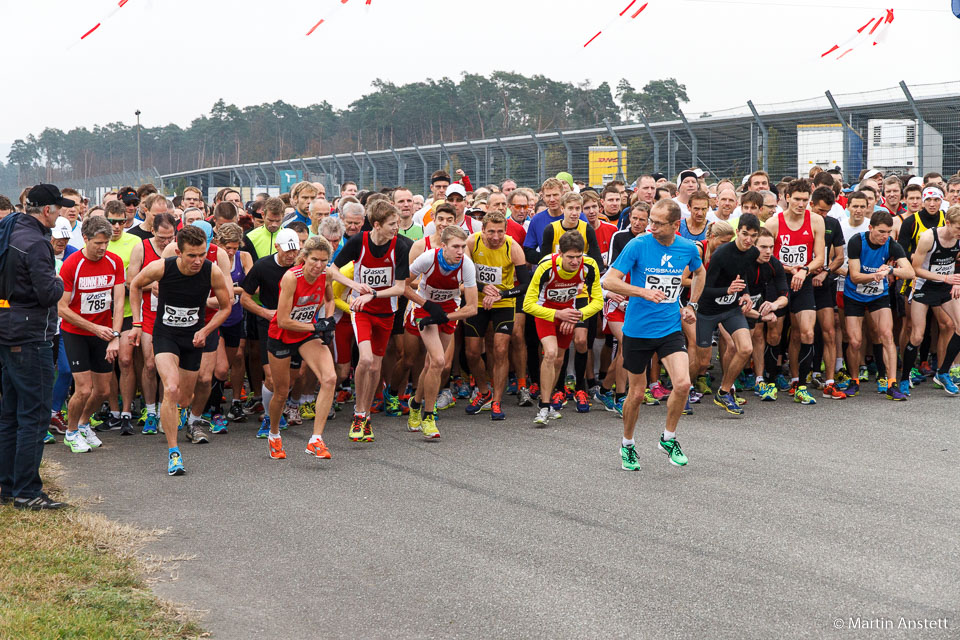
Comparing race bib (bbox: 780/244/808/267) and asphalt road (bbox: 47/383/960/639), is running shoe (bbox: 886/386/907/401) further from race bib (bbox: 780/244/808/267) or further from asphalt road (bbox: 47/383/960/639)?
race bib (bbox: 780/244/808/267)

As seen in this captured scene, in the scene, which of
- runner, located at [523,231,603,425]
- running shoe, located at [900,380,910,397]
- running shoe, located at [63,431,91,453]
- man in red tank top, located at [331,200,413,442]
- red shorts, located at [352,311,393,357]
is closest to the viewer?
running shoe, located at [63,431,91,453]

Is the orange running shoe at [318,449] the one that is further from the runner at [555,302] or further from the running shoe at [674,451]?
the running shoe at [674,451]

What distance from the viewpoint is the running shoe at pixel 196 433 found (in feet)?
31.2

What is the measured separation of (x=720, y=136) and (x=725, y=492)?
49.0 feet

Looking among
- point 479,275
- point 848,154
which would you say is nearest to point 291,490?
point 479,275

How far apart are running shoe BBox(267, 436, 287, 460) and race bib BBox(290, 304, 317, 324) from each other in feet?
3.45

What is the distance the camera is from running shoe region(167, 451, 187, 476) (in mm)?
8125

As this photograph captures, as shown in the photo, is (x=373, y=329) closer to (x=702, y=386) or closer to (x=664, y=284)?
(x=664, y=284)

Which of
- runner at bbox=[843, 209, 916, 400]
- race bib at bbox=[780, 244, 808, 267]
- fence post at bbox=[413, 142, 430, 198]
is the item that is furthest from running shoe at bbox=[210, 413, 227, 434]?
fence post at bbox=[413, 142, 430, 198]

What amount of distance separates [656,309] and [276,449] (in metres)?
3.47

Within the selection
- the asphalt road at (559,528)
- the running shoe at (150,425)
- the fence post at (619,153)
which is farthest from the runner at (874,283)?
the fence post at (619,153)

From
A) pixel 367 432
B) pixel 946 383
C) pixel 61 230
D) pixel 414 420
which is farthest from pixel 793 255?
pixel 61 230

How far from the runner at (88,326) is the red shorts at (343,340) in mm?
2211

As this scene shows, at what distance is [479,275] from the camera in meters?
10.7
